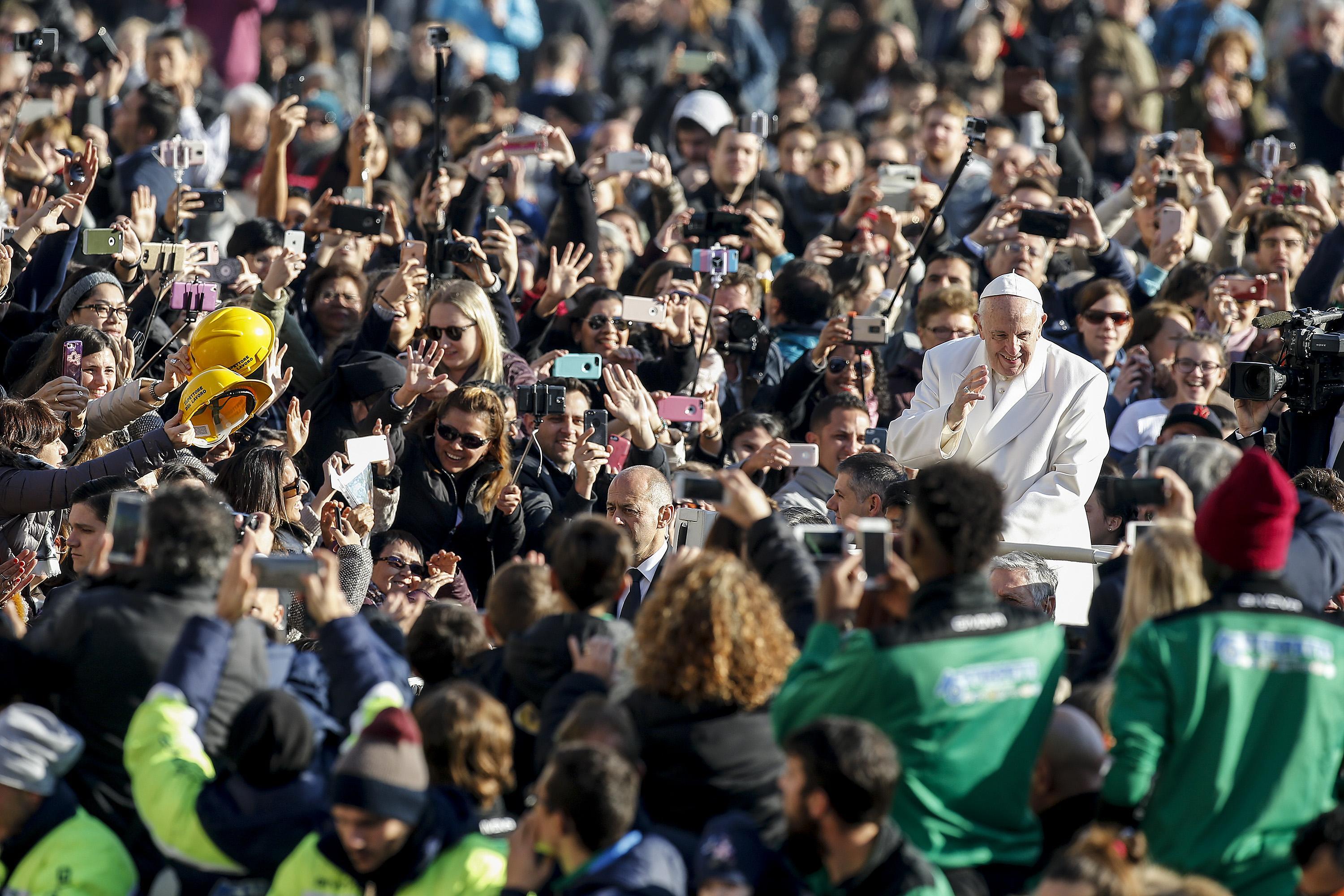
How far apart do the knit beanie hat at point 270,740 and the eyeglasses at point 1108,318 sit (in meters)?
5.33

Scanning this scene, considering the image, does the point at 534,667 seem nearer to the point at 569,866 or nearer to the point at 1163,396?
the point at 569,866

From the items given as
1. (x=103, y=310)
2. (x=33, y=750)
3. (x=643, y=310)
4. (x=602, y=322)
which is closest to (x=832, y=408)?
(x=643, y=310)

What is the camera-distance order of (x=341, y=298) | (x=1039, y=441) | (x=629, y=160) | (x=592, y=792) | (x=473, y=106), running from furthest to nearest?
(x=473, y=106), (x=629, y=160), (x=341, y=298), (x=1039, y=441), (x=592, y=792)

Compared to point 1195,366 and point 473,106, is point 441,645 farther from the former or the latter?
point 473,106

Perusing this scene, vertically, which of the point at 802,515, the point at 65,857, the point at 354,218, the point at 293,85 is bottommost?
the point at 65,857

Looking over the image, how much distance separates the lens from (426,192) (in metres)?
9.02

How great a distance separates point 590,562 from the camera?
186 inches

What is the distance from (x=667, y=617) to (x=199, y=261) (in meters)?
4.60

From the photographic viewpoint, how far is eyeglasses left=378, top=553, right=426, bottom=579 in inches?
267

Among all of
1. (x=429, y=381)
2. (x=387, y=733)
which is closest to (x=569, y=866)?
(x=387, y=733)

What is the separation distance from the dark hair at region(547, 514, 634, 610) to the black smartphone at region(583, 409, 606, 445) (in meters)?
2.52

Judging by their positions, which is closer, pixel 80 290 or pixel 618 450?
pixel 618 450

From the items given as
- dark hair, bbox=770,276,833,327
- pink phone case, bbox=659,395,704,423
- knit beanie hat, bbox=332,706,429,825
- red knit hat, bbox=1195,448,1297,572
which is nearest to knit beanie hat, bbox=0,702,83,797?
knit beanie hat, bbox=332,706,429,825

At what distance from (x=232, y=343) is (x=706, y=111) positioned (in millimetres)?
5491
